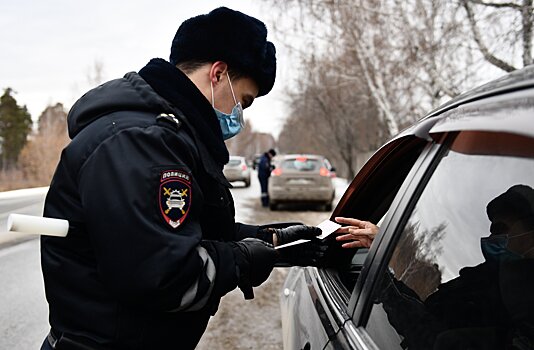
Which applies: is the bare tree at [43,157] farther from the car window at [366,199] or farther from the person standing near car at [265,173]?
the car window at [366,199]

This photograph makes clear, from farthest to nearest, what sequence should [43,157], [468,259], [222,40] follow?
[43,157]
[222,40]
[468,259]

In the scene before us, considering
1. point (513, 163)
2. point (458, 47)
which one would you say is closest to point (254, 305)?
point (513, 163)

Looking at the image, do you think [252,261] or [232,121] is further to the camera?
[232,121]

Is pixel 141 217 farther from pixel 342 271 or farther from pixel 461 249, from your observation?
pixel 342 271

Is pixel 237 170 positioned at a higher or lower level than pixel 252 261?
lower

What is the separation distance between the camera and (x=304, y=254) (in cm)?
240

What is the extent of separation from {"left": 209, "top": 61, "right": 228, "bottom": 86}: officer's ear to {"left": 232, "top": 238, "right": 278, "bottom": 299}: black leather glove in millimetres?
561

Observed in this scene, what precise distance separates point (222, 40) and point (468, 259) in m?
1.07

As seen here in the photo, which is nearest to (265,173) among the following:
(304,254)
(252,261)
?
(304,254)

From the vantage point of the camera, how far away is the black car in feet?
3.97

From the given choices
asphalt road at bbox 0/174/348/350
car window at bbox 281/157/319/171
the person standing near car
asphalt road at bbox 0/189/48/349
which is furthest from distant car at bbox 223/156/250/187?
asphalt road at bbox 0/174/348/350

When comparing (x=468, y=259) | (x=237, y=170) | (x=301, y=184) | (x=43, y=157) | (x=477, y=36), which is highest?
(x=477, y=36)

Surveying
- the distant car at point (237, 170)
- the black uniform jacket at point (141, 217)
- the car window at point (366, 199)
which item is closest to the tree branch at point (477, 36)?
the car window at point (366, 199)

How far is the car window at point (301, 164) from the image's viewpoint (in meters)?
15.1
